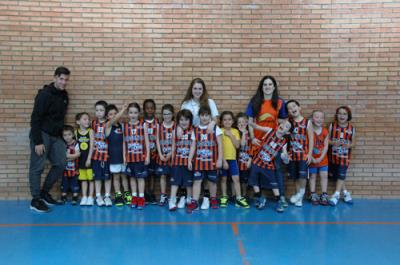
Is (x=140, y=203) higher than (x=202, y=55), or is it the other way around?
(x=202, y=55)

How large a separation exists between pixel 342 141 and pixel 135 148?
11.5 feet

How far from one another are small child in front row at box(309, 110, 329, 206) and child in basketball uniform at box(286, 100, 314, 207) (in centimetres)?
19

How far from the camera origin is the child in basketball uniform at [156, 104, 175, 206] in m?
6.12

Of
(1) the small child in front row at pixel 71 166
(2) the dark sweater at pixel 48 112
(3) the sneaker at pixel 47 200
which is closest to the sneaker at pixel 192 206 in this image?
(1) the small child in front row at pixel 71 166

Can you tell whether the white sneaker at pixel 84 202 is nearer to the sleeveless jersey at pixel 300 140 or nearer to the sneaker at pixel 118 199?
the sneaker at pixel 118 199

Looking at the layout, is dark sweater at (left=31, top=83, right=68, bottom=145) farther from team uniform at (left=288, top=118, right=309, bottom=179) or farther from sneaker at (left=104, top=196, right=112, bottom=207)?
team uniform at (left=288, top=118, right=309, bottom=179)

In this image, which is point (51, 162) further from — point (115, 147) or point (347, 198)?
point (347, 198)

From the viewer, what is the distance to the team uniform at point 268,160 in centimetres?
608

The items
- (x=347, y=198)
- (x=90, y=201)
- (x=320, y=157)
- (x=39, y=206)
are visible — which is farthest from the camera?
(x=347, y=198)

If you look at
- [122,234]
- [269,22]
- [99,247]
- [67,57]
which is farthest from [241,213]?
[67,57]

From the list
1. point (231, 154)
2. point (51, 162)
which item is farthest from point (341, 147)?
point (51, 162)

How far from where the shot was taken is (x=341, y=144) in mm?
6406

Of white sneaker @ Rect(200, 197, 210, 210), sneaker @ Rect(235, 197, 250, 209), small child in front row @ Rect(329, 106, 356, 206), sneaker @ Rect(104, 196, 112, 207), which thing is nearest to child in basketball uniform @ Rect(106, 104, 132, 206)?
sneaker @ Rect(104, 196, 112, 207)

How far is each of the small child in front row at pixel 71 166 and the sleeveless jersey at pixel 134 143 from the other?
0.86 meters
